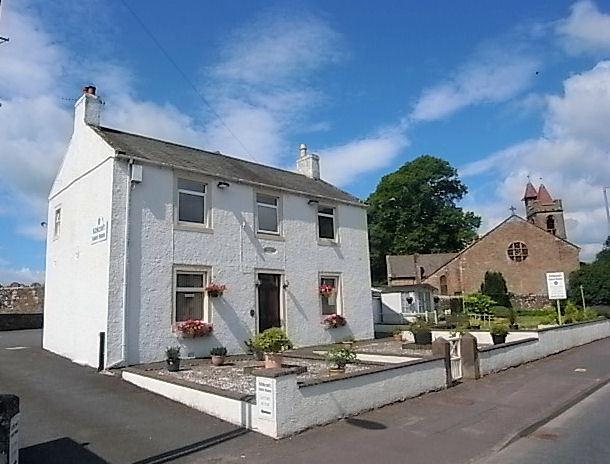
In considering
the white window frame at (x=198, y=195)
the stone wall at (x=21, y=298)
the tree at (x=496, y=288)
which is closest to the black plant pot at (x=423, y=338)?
the white window frame at (x=198, y=195)

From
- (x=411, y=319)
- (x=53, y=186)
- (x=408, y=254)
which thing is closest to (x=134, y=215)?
(x=53, y=186)

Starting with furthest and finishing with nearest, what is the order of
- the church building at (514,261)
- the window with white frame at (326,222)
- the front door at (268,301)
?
the church building at (514,261)
the window with white frame at (326,222)
the front door at (268,301)

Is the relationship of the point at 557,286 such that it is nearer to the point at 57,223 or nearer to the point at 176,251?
the point at 176,251

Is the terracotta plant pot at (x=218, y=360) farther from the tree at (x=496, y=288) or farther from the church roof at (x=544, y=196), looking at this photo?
the church roof at (x=544, y=196)

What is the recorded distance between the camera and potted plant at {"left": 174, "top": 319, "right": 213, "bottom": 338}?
14.0 metres

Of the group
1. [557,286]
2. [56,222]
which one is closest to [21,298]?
[56,222]

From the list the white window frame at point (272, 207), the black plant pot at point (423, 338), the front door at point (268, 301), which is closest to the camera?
the front door at point (268, 301)

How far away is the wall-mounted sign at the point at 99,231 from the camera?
530 inches

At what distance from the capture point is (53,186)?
18.3 m

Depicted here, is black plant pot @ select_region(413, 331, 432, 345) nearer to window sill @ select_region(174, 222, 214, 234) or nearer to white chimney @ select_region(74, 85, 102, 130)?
window sill @ select_region(174, 222, 214, 234)

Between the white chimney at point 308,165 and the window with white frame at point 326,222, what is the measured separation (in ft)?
13.3

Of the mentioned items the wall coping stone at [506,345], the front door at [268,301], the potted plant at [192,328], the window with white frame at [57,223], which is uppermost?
the window with white frame at [57,223]

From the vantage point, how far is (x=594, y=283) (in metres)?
37.3

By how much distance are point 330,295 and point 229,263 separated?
5104mm
